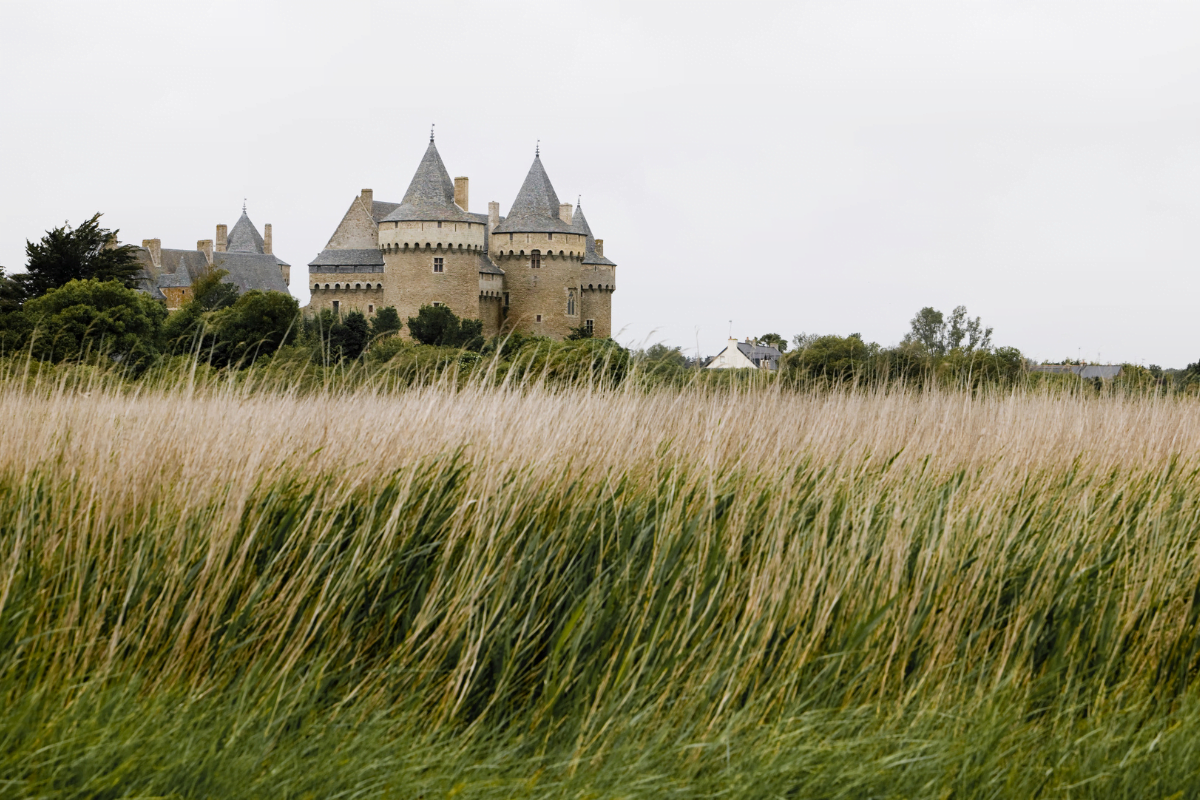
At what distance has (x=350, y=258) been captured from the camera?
5094 cm

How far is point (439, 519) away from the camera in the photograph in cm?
372

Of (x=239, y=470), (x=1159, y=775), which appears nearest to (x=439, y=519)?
(x=239, y=470)

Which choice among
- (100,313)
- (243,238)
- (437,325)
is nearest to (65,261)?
(100,313)

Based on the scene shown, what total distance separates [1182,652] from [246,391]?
163 inches

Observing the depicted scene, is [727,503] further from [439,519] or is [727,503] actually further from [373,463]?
[373,463]

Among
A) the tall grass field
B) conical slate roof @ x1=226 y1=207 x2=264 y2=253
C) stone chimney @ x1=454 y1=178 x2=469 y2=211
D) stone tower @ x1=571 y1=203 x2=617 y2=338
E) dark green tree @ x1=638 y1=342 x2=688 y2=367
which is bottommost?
the tall grass field

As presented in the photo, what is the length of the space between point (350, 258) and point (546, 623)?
163ft

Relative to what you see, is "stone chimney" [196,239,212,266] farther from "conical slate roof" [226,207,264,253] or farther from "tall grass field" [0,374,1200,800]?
"tall grass field" [0,374,1200,800]

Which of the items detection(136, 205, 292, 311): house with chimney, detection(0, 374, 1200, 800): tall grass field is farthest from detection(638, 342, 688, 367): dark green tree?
detection(136, 205, 292, 311): house with chimney

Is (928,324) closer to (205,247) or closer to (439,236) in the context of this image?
(439,236)

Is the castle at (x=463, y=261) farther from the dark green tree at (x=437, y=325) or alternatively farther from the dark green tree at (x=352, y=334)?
the dark green tree at (x=352, y=334)

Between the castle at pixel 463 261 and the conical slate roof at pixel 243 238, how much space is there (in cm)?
1451

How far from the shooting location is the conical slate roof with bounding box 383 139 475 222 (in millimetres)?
47531

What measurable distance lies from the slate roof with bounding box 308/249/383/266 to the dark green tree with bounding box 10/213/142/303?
2078cm
